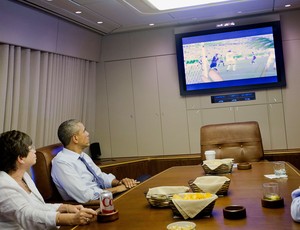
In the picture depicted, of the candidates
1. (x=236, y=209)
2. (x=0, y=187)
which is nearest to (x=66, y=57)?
(x=0, y=187)

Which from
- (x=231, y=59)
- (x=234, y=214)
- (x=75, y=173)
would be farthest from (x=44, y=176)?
(x=231, y=59)

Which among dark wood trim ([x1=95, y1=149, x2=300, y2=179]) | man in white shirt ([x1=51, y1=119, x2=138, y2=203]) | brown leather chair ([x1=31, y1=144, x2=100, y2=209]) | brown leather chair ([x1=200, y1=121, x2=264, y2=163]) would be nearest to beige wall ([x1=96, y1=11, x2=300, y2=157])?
dark wood trim ([x1=95, y1=149, x2=300, y2=179])

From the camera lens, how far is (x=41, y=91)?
421 cm

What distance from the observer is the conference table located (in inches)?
57.2

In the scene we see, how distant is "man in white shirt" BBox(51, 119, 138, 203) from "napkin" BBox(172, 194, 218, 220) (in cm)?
122

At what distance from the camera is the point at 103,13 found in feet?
13.9

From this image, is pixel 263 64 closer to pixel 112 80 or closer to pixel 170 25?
pixel 170 25

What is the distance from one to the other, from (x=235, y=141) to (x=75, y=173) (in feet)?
5.76

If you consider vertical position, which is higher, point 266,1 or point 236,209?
point 266,1

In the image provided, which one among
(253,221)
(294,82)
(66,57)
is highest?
(66,57)

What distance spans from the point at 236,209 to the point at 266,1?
11.3 feet

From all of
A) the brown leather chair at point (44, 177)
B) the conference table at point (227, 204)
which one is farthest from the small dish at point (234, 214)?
the brown leather chair at point (44, 177)

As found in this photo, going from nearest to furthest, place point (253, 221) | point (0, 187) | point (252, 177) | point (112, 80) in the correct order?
1. point (253, 221)
2. point (0, 187)
3. point (252, 177)
4. point (112, 80)

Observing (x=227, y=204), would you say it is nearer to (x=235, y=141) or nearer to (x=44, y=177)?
(x=44, y=177)
